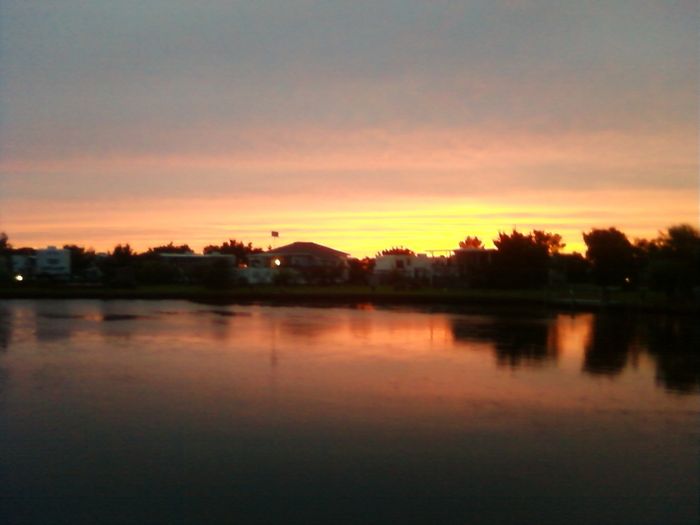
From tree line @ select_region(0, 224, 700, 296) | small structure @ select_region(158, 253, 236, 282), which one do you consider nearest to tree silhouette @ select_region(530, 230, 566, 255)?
tree line @ select_region(0, 224, 700, 296)

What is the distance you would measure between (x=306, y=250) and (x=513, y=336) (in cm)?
5040

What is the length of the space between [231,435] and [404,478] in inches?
83.4

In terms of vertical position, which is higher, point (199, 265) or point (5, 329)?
point (199, 265)

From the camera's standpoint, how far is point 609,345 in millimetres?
15727

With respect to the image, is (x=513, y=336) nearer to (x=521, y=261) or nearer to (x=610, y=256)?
(x=610, y=256)

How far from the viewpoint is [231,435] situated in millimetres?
7457

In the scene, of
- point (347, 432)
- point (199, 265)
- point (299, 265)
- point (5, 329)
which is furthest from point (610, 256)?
point (299, 265)

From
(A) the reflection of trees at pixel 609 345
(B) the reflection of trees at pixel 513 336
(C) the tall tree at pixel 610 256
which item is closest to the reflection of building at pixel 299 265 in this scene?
(B) the reflection of trees at pixel 513 336

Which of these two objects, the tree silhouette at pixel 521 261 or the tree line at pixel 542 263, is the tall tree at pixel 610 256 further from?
the tree silhouette at pixel 521 261

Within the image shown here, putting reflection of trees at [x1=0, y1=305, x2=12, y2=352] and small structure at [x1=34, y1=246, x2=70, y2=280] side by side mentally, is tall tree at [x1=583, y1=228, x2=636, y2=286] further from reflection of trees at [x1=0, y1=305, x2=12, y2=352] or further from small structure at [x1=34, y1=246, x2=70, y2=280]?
small structure at [x1=34, y1=246, x2=70, y2=280]

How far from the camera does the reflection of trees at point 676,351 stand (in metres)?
11.1

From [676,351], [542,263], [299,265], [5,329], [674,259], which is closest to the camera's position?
[674,259]

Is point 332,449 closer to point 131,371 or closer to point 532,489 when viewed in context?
point 532,489

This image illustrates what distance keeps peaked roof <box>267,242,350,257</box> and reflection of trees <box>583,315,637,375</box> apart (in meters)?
44.1
